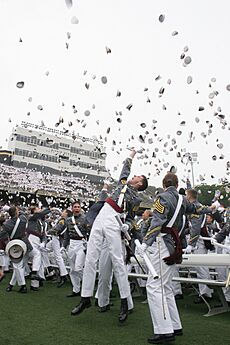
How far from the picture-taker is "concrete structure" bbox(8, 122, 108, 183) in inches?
2478

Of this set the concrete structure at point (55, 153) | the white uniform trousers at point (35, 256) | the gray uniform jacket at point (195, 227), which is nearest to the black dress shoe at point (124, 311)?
the gray uniform jacket at point (195, 227)

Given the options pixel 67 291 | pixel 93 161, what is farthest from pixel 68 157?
pixel 67 291

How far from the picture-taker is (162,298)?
171 inches

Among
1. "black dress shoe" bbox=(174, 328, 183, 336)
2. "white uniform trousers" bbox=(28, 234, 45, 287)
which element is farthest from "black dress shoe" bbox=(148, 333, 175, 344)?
"white uniform trousers" bbox=(28, 234, 45, 287)

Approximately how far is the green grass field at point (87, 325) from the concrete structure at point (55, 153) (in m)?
53.6

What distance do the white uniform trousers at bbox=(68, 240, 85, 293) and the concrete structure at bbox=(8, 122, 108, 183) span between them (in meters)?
51.8

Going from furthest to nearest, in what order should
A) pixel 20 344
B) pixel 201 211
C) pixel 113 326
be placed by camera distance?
pixel 201 211
pixel 113 326
pixel 20 344

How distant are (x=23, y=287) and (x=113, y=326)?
3613 mm

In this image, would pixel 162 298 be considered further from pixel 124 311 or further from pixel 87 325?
pixel 87 325

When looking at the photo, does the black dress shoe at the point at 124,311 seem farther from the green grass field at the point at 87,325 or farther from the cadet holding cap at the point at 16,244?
the cadet holding cap at the point at 16,244

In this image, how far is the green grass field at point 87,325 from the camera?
4.42m

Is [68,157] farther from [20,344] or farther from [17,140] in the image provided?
[20,344]

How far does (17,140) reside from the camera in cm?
6269

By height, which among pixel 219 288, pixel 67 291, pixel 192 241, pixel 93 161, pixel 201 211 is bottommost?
pixel 67 291
